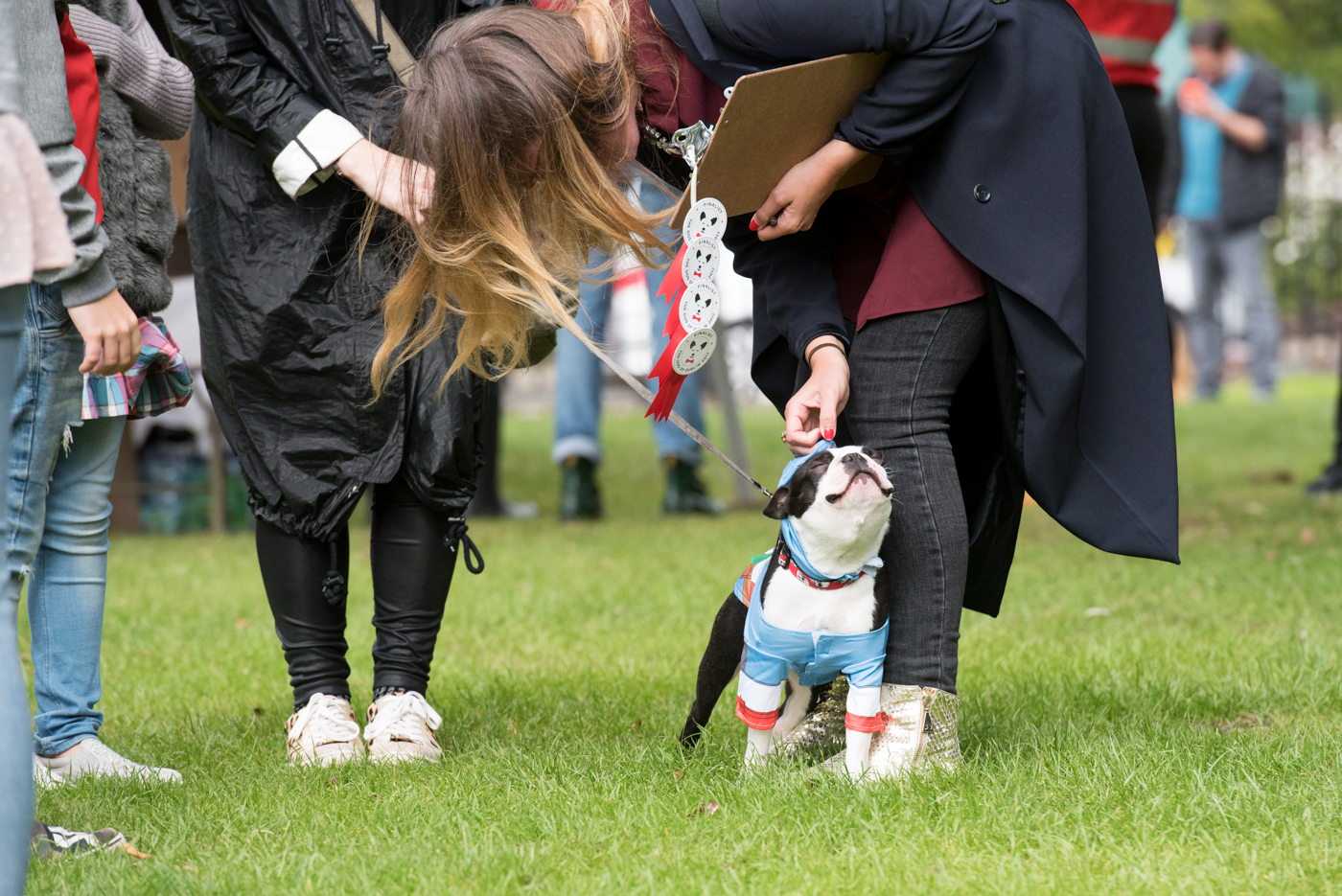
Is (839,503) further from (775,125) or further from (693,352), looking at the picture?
(775,125)

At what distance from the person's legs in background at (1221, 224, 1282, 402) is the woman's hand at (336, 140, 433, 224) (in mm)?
11874

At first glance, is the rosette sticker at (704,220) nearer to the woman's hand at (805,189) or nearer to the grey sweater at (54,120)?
the woman's hand at (805,189)

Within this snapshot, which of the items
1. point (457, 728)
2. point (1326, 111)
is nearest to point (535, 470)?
point (457, 728)

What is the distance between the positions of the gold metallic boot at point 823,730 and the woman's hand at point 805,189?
37.2 inches

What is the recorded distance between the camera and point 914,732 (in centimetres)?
248

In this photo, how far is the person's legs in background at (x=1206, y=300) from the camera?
13.2 metres

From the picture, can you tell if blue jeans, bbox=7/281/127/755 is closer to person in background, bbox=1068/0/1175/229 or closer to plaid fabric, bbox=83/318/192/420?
plaid fabric, bbox=83/318/192/420

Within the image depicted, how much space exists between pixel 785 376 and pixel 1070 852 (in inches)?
45.6

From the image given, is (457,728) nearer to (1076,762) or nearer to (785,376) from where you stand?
(785,376)

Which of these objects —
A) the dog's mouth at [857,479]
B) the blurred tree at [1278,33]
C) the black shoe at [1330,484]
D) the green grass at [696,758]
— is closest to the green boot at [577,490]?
the green grass at [696,758]

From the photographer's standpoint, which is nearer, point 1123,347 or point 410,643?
point 1123,347

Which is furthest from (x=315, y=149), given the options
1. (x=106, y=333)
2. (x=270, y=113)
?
(x=106, y=333)

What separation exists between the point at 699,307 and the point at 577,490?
4.55 m

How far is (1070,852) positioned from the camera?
2094 millimetres
